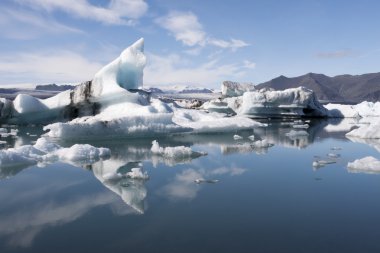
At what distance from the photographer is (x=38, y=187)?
5.61 metres

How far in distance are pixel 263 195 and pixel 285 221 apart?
1.12 metres

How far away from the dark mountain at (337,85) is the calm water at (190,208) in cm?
11876

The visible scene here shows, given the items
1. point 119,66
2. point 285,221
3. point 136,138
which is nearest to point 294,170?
point 285,221

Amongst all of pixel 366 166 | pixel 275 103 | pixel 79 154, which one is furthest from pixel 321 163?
pixel 275 103

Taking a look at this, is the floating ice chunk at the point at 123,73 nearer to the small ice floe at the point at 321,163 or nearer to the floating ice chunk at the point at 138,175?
the floating ice chunk at the point at 138,175

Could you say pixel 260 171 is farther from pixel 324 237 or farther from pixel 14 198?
pixel 14 198

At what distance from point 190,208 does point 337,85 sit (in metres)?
181

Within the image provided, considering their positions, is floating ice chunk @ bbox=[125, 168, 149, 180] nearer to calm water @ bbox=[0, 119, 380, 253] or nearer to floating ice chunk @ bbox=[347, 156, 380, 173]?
calm water @ bbox=[0, 119, 380, 253]

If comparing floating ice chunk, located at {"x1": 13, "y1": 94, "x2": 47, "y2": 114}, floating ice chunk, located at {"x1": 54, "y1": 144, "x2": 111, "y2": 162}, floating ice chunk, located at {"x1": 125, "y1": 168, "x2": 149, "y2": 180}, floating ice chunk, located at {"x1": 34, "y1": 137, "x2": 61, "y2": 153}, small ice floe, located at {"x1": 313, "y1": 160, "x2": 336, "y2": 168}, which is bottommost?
small ice floe, located at {"x1": 313, "y1": 160, "x2": 336, "y2": 168}

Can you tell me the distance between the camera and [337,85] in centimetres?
17200

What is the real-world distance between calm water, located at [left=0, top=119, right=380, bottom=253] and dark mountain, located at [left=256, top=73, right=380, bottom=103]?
119 meters

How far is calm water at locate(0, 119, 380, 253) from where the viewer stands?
353 cm

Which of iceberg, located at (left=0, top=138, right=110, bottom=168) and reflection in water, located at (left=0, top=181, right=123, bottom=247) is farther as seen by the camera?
iceberg, located at (left=0, top=138, right=110, bottom=168)

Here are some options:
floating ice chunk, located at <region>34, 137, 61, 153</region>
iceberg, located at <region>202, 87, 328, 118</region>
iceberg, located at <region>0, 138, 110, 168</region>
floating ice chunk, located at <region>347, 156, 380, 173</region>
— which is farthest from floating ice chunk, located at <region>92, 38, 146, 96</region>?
floating ice chunk, located at <region>347, 156, 380, 173</region>
